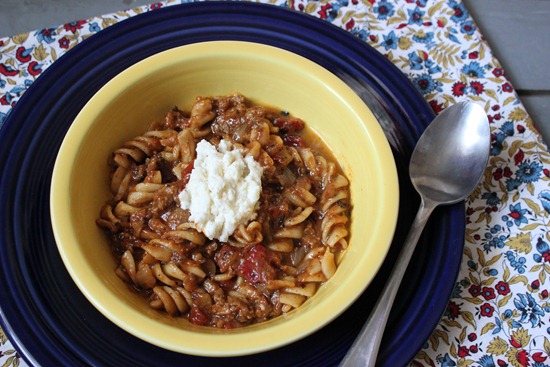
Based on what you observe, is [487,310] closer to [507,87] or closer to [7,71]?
[507,87]

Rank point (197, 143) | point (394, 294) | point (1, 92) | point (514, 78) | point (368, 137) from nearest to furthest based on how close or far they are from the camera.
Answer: point (394, 294) → point (368, 137) → point (197, 143) → point (1, 92) → point (514, 78)

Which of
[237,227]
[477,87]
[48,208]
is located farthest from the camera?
[477,87]

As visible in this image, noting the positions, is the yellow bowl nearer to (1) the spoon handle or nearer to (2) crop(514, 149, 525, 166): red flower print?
(1) the spoon handle

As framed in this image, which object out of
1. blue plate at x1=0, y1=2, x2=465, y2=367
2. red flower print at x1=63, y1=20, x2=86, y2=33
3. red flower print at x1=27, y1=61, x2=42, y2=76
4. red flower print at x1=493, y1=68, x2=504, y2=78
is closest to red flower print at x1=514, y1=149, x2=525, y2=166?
red flower print at x1=493, y1=68, x2=504, y2=78

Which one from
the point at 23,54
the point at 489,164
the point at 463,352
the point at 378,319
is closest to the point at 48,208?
the point at 23,54

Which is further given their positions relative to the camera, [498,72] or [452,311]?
[498,72]

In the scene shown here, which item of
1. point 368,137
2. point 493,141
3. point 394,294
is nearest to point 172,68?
point 368,137

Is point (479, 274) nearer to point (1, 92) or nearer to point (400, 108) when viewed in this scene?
point (400, 108)

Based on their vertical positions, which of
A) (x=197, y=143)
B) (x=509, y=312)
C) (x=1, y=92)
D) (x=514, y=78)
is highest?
(x=1, y=92)
